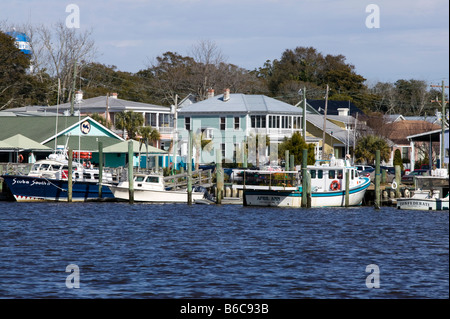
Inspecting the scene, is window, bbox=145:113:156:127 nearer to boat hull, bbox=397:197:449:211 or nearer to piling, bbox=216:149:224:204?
piling, bbox=216:149:224:204

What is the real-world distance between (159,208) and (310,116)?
49816mm

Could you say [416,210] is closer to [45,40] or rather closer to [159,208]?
[159,208]

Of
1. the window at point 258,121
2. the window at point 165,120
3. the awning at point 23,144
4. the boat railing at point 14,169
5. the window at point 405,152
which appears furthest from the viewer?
the window at point 405,152

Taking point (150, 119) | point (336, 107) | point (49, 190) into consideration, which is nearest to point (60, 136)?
point (49, 190)

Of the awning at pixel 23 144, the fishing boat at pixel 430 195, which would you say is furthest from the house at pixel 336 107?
the fishing boat at pixel 430 195

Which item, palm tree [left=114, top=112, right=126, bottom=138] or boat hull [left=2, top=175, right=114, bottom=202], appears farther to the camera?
palm tree [left=114, top=112, right=126, bottom=138]

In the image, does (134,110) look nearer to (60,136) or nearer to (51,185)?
(60,136)

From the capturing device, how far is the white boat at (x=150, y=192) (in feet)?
171

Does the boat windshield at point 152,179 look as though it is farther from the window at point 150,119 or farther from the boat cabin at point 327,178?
the window at point 150,119

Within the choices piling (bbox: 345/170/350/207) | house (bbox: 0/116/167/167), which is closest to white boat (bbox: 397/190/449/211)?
piling (bbox: 345/170/350/207)

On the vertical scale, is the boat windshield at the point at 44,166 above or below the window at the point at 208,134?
below

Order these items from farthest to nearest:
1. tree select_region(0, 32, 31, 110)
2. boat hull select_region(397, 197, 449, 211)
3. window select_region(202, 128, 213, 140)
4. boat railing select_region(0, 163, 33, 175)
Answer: tree select_region(0, 32, 31, 110) → window select_region(202, 128, 213, 140) → boat railing select_region(0, 163, 33, 175) → boat hull select_region(397, 197, 449, 211)

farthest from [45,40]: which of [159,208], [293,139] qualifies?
[159,208]

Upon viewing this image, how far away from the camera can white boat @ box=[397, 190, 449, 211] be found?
48312mm
